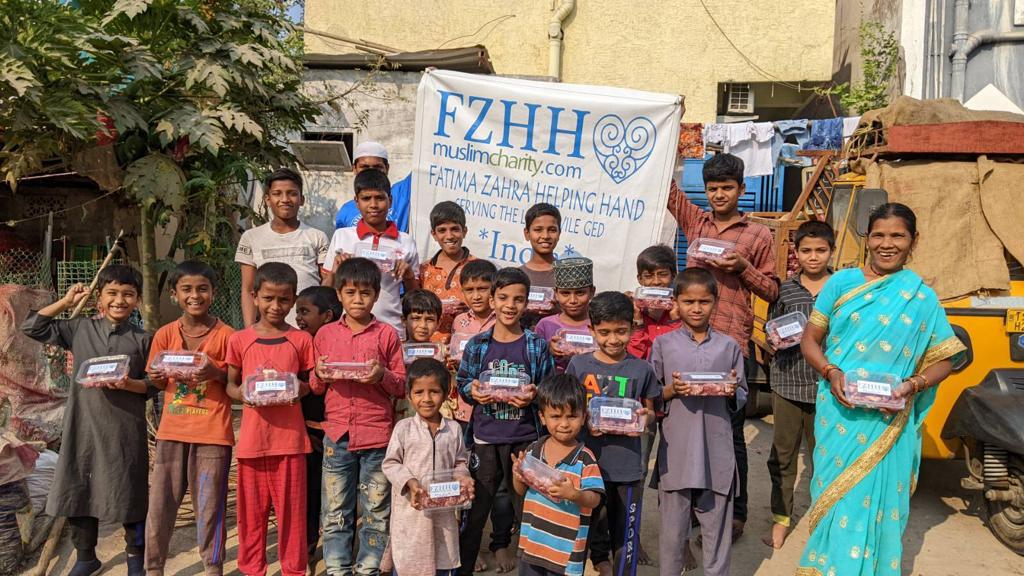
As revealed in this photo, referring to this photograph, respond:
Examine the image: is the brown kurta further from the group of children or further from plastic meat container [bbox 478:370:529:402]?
plastic meat container [bbox 478:370:529:402]

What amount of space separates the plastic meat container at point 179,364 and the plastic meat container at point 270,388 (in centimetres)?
25

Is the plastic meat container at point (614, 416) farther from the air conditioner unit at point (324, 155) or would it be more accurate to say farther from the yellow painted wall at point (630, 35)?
the yellow painted wall at point (630, 35)

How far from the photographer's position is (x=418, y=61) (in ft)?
31.1

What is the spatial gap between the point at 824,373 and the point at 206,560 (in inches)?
125

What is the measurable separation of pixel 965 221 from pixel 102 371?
5.09 m

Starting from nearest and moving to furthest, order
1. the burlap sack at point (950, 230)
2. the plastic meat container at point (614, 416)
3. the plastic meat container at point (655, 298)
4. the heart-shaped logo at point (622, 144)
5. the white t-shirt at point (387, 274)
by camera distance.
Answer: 1. the plastic meat container at point (614, 416)
2. the plastic meat container at point (655, 298)
3. the white t-shirt at point (387, 274)
4. the burlap sack at point (950, 230)
5. the heart-shaped logo at point (622, 144)

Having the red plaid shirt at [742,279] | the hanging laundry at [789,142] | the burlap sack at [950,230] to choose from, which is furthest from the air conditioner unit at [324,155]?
the burlap sack at [950,230]

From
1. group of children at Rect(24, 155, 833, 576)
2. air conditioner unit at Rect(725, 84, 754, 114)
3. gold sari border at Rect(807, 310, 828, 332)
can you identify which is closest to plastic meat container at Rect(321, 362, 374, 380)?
group of children at Rect(24, 155, 833, 576)

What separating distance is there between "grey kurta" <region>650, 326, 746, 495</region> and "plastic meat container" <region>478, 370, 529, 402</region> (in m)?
0.70

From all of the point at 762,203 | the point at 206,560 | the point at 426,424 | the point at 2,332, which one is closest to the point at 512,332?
the point at 426,424

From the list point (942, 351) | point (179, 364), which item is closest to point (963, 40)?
point (942, 351)

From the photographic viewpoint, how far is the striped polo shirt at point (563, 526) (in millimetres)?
3041

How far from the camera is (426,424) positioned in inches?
130

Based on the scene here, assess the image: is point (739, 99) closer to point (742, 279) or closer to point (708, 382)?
point (742, 279)
